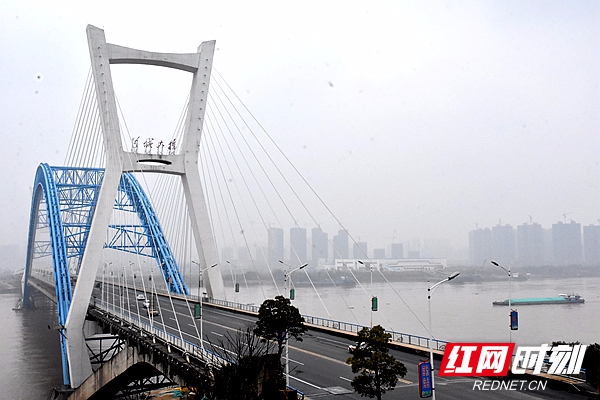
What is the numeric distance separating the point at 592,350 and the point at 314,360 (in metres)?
9.83

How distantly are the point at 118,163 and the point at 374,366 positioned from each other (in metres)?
21.7

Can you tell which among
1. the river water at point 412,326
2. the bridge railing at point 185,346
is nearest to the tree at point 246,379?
the bridge railing at point 185,346

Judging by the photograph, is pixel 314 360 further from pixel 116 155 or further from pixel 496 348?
pixel 116 155

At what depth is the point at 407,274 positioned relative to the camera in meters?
135

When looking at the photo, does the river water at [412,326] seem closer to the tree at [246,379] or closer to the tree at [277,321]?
the tree at [277,321]

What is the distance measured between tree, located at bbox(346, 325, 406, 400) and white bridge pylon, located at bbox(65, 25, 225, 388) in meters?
20.4

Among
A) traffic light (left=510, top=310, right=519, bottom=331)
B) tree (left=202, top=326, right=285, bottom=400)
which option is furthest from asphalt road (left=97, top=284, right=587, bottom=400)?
traffic light (left=510, top=310, right=519, bottom=331)

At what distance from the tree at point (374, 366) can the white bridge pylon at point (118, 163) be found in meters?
20.4

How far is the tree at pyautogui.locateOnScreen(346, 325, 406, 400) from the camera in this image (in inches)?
627

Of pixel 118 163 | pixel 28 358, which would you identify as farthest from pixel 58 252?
pixel 118 163

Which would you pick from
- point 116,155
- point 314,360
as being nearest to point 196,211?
point 116,155

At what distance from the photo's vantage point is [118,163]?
32781mm

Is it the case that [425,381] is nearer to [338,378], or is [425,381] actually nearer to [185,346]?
[338,378]

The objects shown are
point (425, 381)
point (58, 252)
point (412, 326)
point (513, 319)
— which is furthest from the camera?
point (412, 326)
